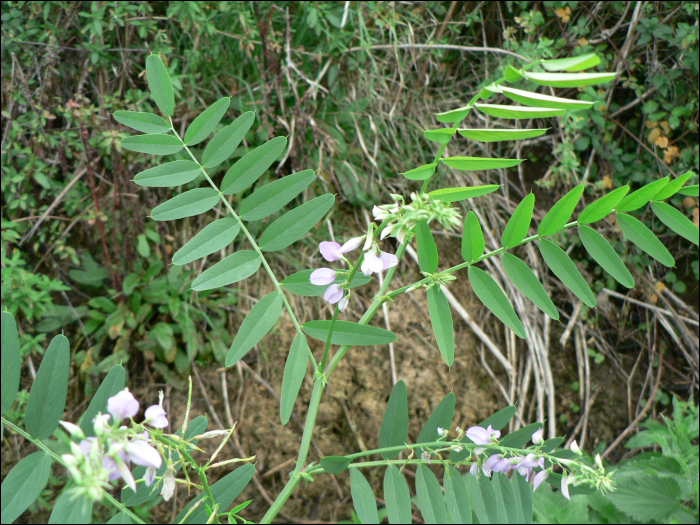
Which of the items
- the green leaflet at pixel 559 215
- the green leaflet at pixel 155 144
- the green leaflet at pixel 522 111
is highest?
the green leaflet at pixel 522 111

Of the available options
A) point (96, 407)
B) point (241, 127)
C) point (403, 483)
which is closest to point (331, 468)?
point (403, 483)

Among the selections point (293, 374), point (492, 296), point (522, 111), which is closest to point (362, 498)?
point (293, 374)

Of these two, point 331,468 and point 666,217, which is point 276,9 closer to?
point 666,217

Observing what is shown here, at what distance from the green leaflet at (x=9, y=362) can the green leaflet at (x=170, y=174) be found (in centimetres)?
34

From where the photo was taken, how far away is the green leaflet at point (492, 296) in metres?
0.75

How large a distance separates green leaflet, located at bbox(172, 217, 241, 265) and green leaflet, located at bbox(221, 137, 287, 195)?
0.06 meters

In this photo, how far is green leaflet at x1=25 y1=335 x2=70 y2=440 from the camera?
0.58 m

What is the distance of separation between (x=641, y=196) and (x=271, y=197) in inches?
21.9

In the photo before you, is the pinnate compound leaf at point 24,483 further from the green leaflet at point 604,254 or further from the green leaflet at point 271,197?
the green leaflet at point 604,254

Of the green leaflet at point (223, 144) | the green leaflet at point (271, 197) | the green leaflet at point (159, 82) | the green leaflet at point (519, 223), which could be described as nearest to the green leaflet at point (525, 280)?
the green leaflet at point (519, 223)

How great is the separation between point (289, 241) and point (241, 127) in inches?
8.4

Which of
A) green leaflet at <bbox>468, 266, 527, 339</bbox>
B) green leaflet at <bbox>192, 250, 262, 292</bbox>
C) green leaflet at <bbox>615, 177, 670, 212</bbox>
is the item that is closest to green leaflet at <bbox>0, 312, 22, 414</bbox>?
green leaflet at <bbox>192, 250, 262, 292</bbox>

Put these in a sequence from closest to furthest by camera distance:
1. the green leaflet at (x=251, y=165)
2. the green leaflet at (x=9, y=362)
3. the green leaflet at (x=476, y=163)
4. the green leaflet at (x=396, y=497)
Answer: the green leaflet at (x=9, y=362), the green leaflet at (x=476, y=163), the green leaflet at (x=396, y=497), the green leaflet at (x=251, y=165)

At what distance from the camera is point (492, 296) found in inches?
30.1
